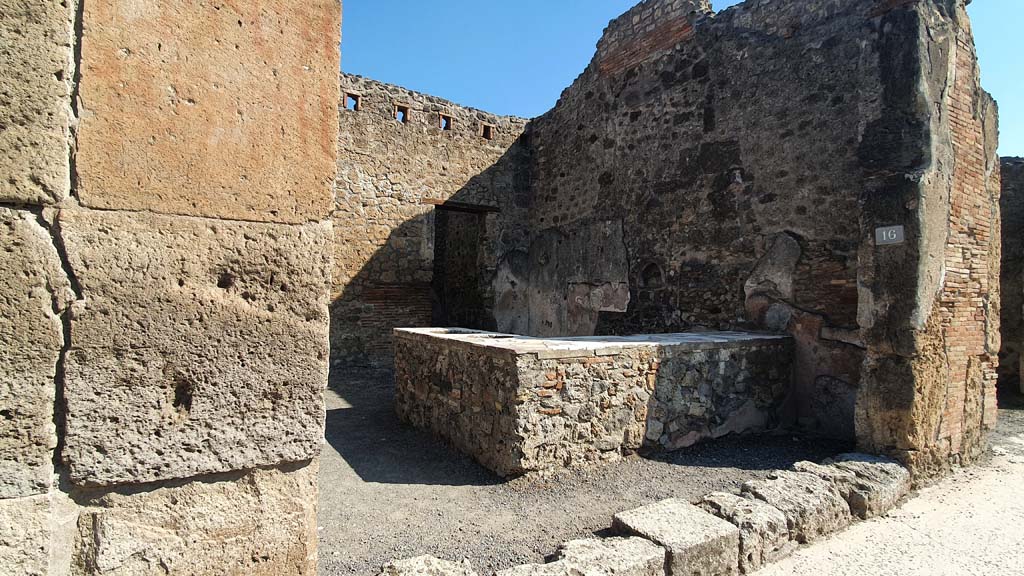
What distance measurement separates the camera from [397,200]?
28.1 ft

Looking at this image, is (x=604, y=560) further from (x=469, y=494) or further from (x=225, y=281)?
(x=225, y=281)

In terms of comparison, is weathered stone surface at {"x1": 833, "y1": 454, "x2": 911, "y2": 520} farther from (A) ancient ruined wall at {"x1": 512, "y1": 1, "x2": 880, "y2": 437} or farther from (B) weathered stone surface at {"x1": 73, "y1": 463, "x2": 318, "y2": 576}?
(B) weathered stone surface at {"x1": 73, "y1": 463, "x2": 318, "y2": 576}

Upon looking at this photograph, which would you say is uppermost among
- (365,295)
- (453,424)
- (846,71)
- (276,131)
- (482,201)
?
(846,71)

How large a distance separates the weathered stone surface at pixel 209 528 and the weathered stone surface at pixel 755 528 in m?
2.29

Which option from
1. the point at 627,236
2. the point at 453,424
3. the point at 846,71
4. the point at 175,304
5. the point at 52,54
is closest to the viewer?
the point at 52,54

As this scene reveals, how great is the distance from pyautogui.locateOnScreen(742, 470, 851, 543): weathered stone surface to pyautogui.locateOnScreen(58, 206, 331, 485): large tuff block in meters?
2.84

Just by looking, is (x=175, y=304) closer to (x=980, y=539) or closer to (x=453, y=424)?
(x=453, y=424)

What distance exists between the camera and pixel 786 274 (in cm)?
549

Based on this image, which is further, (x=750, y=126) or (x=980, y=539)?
(x=750, y=126)

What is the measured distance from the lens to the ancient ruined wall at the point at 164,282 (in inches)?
48.4

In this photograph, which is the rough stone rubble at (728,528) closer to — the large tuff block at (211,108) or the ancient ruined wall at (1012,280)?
the large tuff block at (211,108)

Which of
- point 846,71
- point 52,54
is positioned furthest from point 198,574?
point 846,71

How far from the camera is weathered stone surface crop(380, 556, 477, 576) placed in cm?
226

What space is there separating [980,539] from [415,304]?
7.07 m
